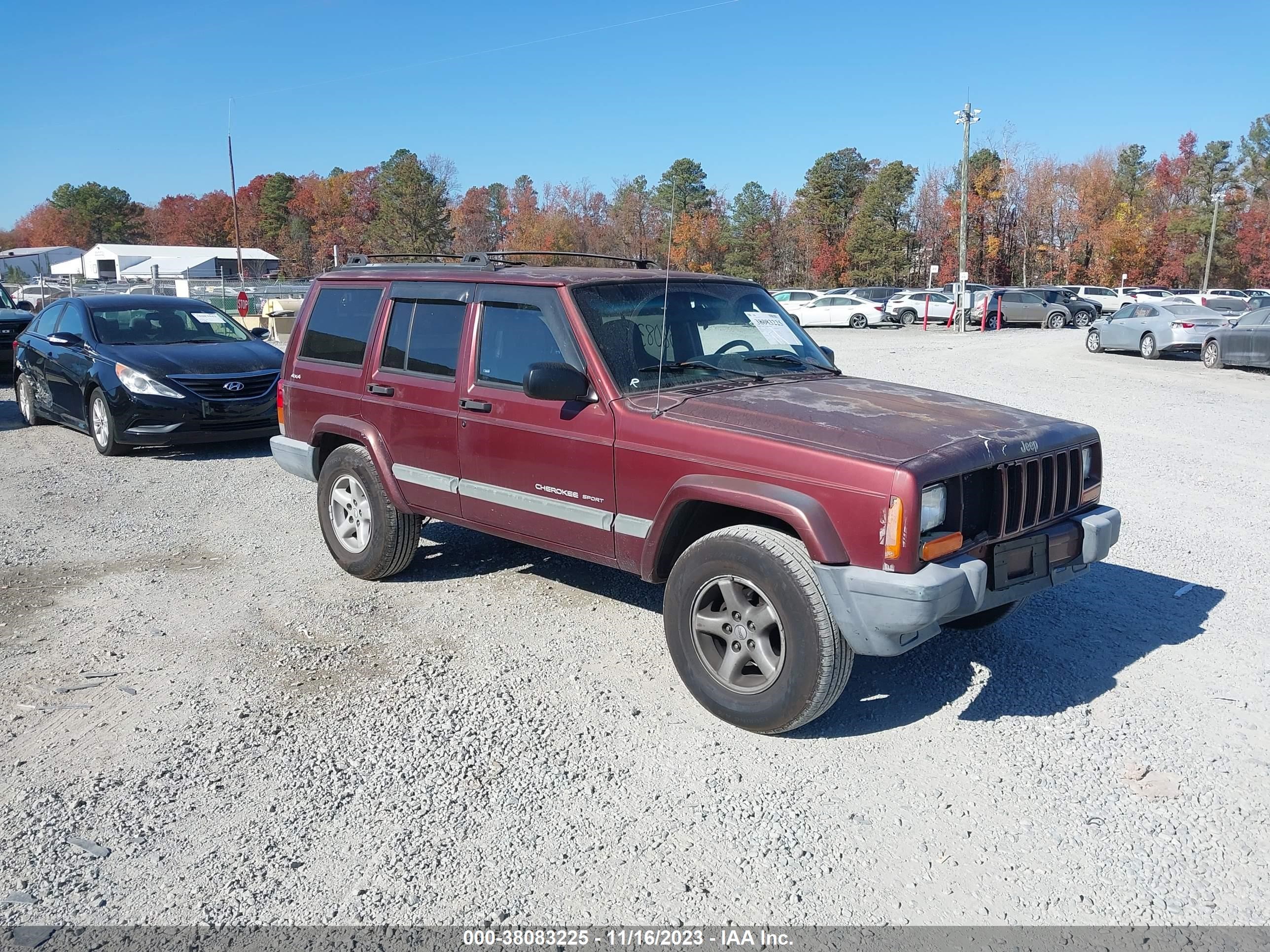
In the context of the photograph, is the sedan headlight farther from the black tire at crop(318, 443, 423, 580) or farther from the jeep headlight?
the jeep headlight

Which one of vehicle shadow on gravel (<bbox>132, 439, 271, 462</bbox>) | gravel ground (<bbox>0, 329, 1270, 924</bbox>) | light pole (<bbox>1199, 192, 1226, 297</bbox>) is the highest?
light pole (<bbox>1199, 192, 1226, 297</bbox>)

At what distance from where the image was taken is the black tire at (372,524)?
5.81 m

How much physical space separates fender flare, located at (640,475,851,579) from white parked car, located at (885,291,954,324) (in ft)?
122

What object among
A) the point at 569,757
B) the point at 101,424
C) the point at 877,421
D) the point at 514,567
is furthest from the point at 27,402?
the point at 877,421

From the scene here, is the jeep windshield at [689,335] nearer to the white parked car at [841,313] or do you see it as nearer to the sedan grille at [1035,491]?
the sedan grille at [1035,491]

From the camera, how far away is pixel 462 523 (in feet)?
17.9

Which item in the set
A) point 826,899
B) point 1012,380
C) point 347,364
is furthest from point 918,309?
point 826,899

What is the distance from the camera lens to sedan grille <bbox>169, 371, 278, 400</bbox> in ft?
33.1

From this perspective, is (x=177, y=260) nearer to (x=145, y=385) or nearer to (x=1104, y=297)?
(x=1104, y=297)

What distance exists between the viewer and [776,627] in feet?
13.1

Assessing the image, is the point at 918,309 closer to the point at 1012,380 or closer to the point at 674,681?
the point at 1012,380

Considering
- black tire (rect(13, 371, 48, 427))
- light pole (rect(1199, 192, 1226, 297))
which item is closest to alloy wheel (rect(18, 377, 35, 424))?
black tire (rect(13, 371, 48, 427))

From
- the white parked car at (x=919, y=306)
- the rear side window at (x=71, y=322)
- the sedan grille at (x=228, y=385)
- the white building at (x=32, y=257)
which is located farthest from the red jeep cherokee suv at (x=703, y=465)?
the white building at (x=32, y=257)

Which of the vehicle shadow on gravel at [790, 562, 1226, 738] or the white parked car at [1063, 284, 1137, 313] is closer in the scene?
the vehicle shadow on gravel at [790, 562, 1226, 738]
